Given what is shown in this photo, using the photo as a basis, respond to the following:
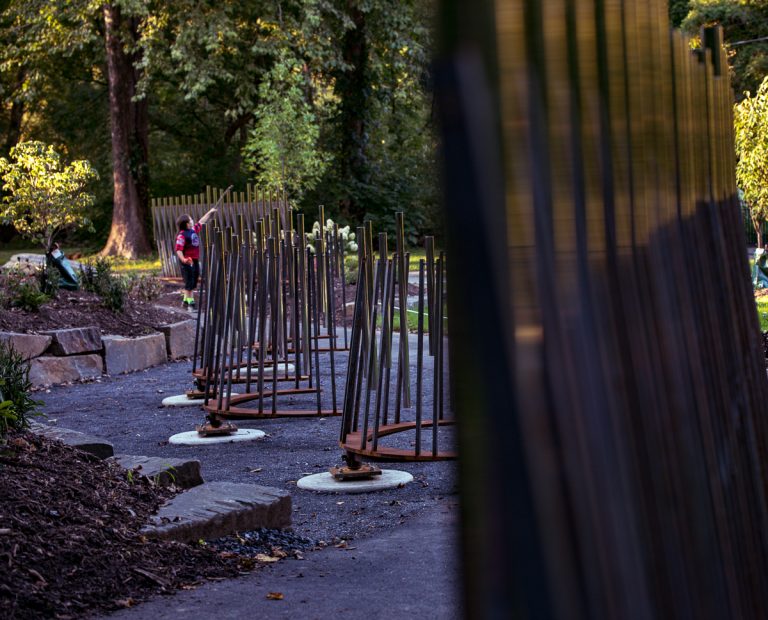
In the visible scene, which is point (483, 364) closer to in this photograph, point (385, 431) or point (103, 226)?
point (385, 431)

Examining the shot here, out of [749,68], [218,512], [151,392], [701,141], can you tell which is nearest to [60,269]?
[151,392]

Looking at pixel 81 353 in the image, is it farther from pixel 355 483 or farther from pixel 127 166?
pixel 127 166

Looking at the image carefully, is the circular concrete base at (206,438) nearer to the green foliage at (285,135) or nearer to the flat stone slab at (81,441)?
the flat stone slab at (81,441)

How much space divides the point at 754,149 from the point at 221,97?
23421 millimetres

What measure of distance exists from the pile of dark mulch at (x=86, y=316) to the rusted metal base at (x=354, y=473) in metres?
6.44

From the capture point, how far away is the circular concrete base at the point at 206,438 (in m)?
8.77

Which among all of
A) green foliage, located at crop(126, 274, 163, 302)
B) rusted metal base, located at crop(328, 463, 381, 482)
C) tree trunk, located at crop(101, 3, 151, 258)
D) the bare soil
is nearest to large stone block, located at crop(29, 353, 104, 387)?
the bare soil

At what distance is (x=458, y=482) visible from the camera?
997 mm

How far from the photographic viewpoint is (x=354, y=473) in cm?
709

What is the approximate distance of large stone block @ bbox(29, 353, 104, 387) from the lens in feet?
41.0

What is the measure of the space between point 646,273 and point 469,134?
0.85 metres

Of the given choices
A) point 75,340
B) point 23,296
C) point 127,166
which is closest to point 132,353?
point 75,340

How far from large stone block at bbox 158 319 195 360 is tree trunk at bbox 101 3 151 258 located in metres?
17.4

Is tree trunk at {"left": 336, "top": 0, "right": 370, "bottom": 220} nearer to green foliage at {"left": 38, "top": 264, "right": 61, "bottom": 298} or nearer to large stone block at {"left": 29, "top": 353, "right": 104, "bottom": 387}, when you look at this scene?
green foliage at {"left": 38, "top": 264, "right": 61, "bottom": 298}
